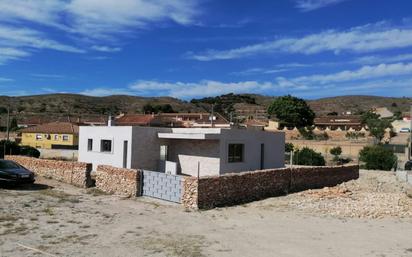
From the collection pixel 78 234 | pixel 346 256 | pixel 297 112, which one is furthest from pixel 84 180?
pixel 297 112

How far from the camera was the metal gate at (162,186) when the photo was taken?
21.5 meters

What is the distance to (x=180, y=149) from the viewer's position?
1309 inches

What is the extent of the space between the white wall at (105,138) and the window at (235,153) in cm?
678

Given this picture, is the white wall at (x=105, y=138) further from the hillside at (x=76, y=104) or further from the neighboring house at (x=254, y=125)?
the hillside at (x=76, y=104)

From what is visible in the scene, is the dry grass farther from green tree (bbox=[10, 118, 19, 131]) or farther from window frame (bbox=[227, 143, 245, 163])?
green tree (bbox=[10, 118, 19, 131])

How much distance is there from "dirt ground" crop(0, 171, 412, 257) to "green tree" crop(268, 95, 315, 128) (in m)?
86.6

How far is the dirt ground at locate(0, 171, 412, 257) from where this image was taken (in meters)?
13.5

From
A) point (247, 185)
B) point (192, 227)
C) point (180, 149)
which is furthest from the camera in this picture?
point (180, 149)

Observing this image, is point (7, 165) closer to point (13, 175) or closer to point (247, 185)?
point (13, 175)

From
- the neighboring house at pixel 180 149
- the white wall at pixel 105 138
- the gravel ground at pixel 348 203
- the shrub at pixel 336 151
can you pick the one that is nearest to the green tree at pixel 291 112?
the shrub at pixel 336 151

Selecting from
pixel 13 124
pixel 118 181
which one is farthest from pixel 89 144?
pixel 13 124

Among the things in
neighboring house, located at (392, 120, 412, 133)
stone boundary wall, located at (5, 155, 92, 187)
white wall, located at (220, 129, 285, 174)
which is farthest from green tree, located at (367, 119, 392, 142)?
stone boundary wall, located at (5, 155, 92, 187)

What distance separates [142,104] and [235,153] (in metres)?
132

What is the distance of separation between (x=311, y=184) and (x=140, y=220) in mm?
15900
